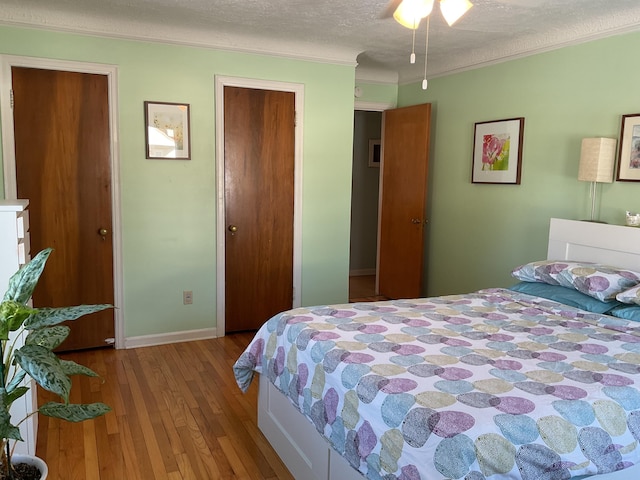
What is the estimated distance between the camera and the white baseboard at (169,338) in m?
3.91

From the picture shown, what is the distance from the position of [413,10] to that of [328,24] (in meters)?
1.33

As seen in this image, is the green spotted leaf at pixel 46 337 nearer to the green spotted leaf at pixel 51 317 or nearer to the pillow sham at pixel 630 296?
the green spotted leaf at pixel 51 317

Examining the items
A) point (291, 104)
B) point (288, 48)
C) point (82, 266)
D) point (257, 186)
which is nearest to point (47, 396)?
point (82, 266)

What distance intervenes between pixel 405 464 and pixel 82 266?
2948 millimetres

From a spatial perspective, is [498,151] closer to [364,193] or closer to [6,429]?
[364,193]

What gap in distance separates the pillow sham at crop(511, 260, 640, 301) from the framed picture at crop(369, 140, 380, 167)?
374 cm

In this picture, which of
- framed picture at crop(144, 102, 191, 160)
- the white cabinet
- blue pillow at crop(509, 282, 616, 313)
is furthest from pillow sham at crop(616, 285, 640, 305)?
framed picture at crop(144, 102, 191, 160)

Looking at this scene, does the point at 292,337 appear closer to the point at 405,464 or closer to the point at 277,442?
the point at 277,442

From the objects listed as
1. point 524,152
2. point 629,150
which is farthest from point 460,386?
point 524,152

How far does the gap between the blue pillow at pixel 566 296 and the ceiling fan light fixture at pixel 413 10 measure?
5.48ft

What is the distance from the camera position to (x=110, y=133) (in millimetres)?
3674

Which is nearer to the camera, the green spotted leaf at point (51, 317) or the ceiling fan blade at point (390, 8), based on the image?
the green spotted leaf at point (51, 317)

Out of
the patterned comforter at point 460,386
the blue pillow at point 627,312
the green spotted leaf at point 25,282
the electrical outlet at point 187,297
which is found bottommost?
the electrical outlet at point 187,297

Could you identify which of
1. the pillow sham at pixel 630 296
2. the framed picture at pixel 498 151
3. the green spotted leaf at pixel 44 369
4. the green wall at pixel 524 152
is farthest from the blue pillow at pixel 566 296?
the green spotted leaf at pixel 44 369
